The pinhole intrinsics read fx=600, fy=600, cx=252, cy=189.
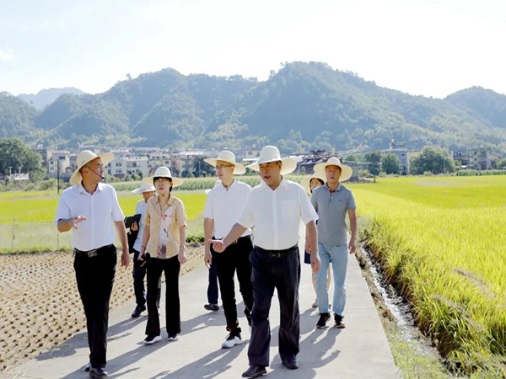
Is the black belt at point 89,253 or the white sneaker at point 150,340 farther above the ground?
the black belt at point 89,253

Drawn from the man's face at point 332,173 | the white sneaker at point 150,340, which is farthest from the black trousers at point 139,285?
the man's face at point 332,173

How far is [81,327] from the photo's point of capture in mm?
7184

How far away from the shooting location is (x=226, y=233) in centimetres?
622

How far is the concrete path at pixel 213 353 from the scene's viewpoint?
509 cm

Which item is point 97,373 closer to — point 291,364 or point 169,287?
point 169,287

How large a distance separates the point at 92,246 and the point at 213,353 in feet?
5.16

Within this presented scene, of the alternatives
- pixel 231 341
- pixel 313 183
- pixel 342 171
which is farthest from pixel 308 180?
pixel 231 341

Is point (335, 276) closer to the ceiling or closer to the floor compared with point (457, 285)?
closer to the ceiling

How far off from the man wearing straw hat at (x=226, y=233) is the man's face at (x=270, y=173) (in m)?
1.10

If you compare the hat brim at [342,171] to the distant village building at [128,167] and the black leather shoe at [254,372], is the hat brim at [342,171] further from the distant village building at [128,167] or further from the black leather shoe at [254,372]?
the distant village building at [128,167]

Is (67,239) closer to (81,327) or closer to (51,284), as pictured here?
(51,284)

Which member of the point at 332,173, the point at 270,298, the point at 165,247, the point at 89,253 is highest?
the point at 332,173

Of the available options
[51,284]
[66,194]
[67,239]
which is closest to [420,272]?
[66,194]

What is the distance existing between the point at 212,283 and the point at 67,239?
1315cm
